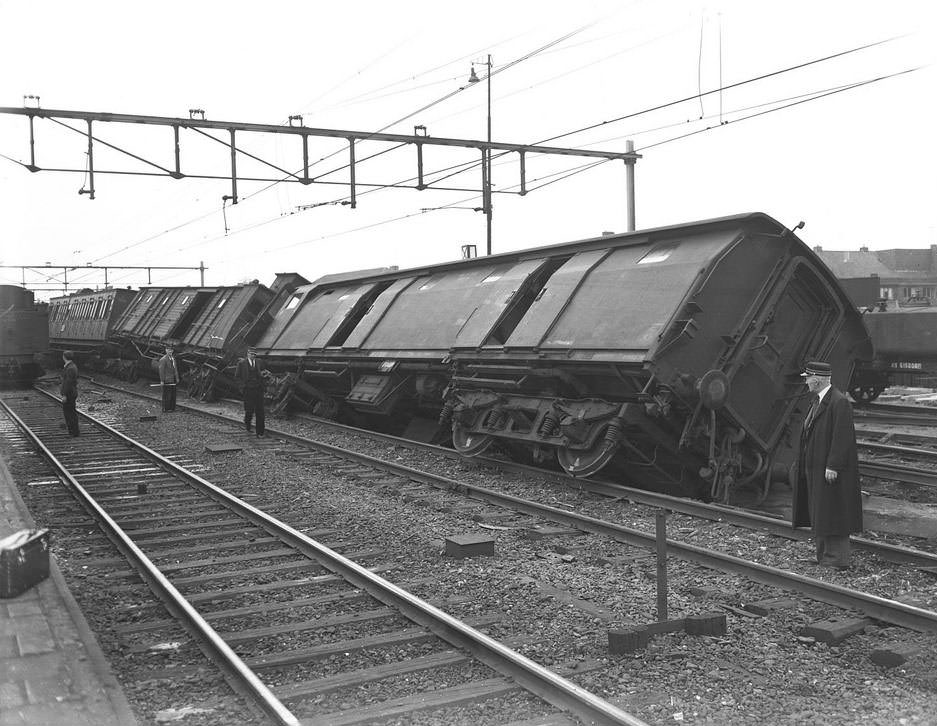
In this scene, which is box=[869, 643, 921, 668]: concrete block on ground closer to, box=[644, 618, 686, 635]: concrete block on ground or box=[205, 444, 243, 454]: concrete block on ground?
box=[644, 618, 686, 635]: concrete block on ground

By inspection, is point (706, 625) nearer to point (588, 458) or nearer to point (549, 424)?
point (588, 458)

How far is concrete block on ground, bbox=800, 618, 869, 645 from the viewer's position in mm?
5094

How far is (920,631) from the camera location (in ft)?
16.9

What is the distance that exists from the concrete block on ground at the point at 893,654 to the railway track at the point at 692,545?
13.9 inches

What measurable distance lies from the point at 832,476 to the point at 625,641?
2.48m

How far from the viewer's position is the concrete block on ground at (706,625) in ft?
17.0

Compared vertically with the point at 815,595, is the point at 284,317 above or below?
above

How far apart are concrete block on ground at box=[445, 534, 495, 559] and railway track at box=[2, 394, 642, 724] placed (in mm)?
689

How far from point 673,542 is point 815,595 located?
1.51 metres

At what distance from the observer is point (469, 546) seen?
282 inches

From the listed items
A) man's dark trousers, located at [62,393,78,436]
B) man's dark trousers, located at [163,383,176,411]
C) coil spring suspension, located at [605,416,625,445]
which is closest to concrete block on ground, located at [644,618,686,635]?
coil spring suspension, located at [605,416,625,445]

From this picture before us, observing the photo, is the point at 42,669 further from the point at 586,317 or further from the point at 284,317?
the point at 284,317

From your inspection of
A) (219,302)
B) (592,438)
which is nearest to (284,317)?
(219,302)

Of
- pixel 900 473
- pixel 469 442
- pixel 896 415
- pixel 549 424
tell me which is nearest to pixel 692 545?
pixel 549 424
